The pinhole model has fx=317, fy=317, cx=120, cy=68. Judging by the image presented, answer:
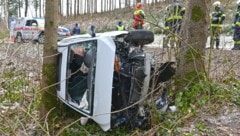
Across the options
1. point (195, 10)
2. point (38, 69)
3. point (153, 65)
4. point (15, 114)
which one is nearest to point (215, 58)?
point (195, 10)

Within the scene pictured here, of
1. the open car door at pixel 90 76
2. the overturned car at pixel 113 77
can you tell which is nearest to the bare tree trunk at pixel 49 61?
the open car door at pixel 90 76

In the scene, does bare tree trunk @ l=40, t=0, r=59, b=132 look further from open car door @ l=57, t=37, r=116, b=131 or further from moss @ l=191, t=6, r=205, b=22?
moss @ l=191, t=6, r=205, b=22

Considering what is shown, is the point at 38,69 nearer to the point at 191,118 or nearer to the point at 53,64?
the point at 53,64

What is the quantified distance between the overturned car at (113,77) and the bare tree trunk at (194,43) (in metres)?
0.84

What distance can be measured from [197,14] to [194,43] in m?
0.51

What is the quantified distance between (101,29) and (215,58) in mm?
18739

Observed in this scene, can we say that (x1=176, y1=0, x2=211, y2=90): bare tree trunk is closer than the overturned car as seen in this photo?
No

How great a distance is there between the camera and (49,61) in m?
5.51

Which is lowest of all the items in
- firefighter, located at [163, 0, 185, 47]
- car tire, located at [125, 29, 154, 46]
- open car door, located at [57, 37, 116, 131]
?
open car door, located at [57, 37, 116, 131]

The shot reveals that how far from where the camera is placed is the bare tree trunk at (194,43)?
5.59 meters

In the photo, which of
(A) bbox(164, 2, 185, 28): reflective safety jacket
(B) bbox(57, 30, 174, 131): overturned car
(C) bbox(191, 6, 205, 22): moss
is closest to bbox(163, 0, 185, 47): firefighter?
(A) bbox(164, 2, 185, 28): reflective safety jacket

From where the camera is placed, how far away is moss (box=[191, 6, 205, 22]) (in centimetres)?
557

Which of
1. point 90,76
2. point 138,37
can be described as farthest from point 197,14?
point 90,76

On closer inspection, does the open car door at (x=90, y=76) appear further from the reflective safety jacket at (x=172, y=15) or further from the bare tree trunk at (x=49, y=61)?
the reflective safety jacket at (x=172, y=15)
